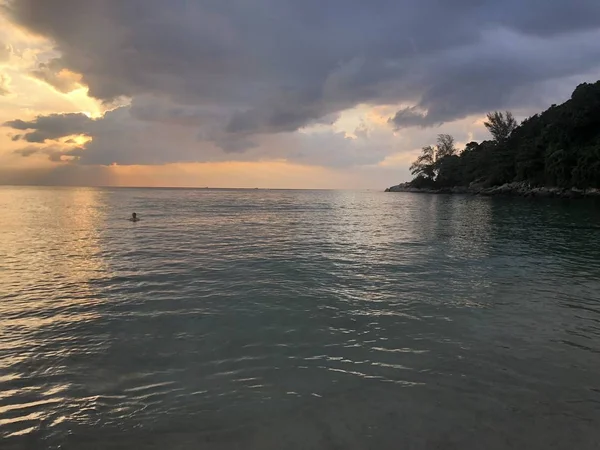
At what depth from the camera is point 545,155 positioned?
93938mm

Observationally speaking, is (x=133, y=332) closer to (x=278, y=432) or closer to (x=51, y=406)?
(x=51, y=406)

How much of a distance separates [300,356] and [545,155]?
4161 inches

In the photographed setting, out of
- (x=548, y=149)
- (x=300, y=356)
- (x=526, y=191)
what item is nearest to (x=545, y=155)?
(x=548, y=149)

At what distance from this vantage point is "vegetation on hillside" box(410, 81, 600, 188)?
8425cm

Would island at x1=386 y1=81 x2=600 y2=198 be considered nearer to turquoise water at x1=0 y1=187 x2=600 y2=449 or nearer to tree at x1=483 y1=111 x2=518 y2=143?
tree at x1=483 y1=111 x2=518 y2=143

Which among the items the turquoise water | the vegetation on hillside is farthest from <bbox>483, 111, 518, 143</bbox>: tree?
the turquoise water

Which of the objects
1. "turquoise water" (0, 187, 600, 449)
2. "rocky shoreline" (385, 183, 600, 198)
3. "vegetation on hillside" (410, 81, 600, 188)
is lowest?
"turquoise water" (0, 187, 600, 449)

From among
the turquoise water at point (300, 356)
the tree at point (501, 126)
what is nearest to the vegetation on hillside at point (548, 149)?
the tree at point (501, 126)

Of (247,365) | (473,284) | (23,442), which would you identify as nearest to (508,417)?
(247,365)

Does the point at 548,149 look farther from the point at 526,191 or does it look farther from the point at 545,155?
the point at 526,191

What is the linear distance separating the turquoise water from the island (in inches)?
3230

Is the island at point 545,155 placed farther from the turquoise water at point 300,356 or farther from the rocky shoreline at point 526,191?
the turquoise water at point 300,356

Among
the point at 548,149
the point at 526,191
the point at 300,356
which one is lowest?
the point at 300,356

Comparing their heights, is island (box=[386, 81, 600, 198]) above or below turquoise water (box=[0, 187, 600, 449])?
above
